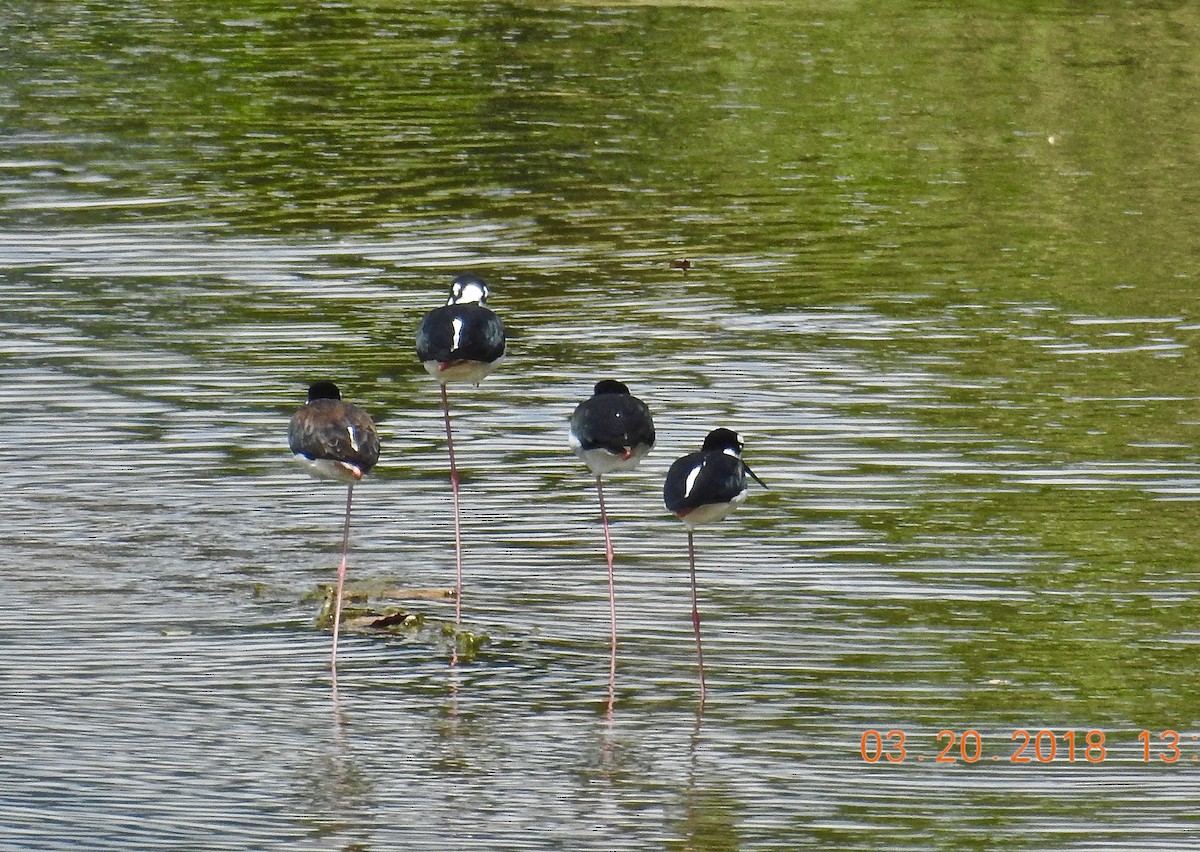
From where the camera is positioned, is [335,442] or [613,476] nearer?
[335,442]

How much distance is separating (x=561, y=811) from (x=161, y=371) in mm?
5913

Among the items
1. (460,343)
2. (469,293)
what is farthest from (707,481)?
(469,293)

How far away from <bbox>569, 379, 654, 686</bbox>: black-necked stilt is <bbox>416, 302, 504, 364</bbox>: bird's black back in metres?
0.85

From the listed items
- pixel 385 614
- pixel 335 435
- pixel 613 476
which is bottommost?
pixel 385 614

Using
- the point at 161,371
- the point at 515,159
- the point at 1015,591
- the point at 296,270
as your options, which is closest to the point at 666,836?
the point at 1015,591

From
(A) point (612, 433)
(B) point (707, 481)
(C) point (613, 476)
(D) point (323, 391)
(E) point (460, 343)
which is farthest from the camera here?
(C) point (613, 476)

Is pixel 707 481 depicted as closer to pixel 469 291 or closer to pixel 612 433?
pixel 612 433

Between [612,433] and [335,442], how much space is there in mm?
1080

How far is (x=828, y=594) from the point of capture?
9.48 metres

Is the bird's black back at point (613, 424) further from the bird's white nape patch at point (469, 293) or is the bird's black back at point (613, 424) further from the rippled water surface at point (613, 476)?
the bird's white nape patch at point (469, 293)

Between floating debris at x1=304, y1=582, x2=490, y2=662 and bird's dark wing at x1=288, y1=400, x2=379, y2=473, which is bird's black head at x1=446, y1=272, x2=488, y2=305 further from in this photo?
floating debris at x1=304, y1=582, x2=490, y2=662

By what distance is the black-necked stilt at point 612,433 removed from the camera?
356 inches

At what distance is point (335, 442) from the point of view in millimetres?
9117

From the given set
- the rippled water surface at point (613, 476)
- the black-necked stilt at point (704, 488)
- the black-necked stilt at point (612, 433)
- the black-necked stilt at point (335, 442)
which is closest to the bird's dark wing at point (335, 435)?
the black-necked stilt at point (335, 442)
